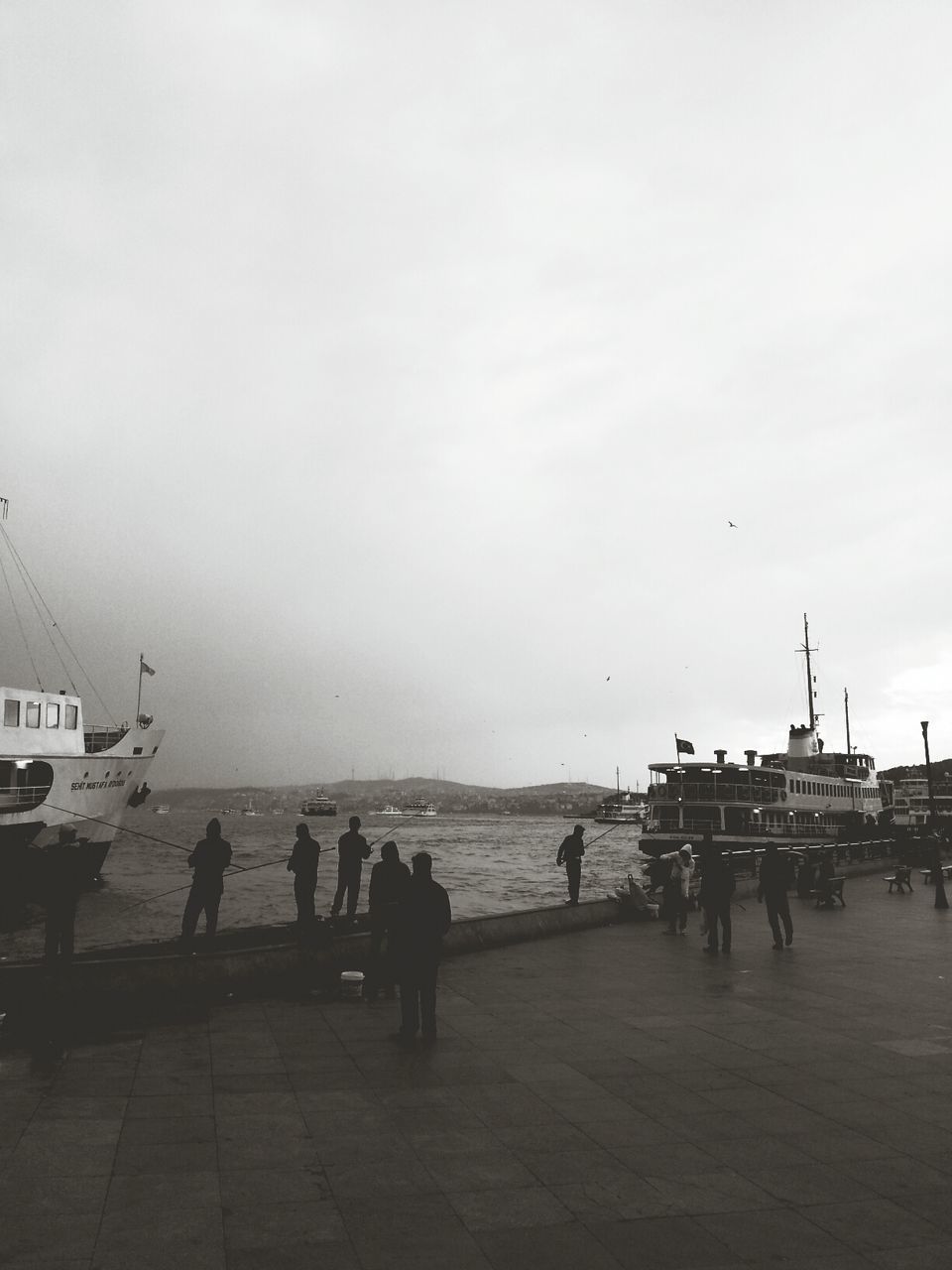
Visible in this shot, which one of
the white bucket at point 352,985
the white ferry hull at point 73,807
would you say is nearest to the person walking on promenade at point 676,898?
the white bucket at point 352,985

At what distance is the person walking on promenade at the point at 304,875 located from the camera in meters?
12.9

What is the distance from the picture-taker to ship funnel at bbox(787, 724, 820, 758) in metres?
62.4

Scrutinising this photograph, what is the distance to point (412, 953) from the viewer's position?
8078 millimetres

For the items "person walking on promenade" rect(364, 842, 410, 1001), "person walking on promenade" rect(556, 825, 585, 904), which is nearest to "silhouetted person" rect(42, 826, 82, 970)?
"person walking on promenade" rect(364, 842, 410, 1001)

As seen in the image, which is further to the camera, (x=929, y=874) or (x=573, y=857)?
(x=929, y=874)

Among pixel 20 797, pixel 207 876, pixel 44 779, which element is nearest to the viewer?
pixel 207 876

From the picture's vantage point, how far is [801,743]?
62719 millimetres

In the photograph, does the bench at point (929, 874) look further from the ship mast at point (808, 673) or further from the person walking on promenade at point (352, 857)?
the ship mast at point (808, 673)

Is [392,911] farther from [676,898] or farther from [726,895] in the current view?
[676,898]

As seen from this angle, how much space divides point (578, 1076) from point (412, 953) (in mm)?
1774

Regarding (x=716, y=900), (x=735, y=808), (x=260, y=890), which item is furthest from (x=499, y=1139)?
(x=260, y=890)

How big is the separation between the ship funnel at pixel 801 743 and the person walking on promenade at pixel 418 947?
5837 cm

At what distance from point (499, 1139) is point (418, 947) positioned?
251cm

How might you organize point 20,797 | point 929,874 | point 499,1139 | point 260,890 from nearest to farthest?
1. point 499,1139
2. point 929,874
3. point 20,797
4. point 260,890
